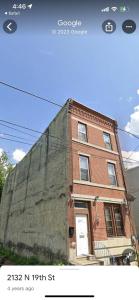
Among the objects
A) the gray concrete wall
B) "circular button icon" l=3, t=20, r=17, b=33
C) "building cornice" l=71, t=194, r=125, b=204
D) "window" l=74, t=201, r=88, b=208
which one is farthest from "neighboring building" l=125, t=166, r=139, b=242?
"circular button icon" l=3, t=20, r=17, b=33

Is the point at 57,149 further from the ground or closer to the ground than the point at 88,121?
closer to the ground

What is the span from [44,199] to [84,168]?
3291 mm

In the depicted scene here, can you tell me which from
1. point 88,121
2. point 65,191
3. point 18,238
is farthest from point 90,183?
point 18,238

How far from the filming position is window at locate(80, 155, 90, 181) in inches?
454

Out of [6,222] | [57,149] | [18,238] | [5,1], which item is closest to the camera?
[5,1]

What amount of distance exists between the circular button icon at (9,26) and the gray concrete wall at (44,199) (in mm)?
8994

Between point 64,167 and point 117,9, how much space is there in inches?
382

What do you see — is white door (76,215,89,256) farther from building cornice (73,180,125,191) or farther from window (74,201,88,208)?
building cornice (73,180,125,191)

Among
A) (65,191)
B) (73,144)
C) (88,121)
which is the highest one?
(88,121)

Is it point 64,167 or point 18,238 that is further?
point 18,238

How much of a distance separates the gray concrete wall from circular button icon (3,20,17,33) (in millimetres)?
8994

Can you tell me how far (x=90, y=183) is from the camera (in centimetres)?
1141
